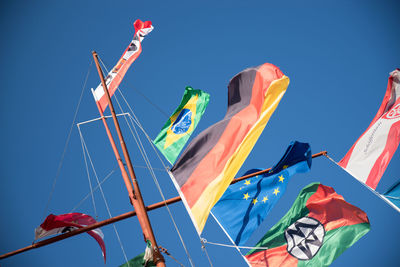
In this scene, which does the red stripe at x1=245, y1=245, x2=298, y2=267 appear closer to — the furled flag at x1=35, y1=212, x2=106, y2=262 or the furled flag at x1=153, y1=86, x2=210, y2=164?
the furled flag at x1=35, y1=212, x2=106, y2=262

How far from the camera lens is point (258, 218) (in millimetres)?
9969

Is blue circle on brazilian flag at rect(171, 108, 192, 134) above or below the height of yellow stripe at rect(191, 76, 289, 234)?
above

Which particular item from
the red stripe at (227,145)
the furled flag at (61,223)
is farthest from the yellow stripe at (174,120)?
the red stripe at (227,145)

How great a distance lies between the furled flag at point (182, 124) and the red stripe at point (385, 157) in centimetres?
643

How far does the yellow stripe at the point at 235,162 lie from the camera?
6945 millimetres

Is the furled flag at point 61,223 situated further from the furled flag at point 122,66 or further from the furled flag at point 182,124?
the furled flag at point 182,124

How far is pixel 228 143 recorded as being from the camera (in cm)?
783

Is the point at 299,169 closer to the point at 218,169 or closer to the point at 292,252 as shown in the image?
the point at 292,252

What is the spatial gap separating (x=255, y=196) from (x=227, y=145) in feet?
10.4

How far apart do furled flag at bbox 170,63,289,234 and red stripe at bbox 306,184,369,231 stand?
14.0 ft

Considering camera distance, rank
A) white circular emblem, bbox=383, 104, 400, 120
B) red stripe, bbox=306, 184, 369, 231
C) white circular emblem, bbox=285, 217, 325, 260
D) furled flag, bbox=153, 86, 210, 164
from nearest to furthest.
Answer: white circular emblem, bbox=285, 217, 325, 260 < red stripe, bbox=306, 184, 369, 231 < white circular emblem, bbox=383, 104, 400, 120 < furled flag, bbox=153, 86, 210, 164

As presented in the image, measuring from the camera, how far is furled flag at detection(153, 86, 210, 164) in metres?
13.9

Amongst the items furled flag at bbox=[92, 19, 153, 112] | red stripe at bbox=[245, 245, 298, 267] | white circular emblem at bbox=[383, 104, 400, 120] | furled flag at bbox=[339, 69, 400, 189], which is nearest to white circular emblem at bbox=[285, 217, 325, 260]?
red stripe at bbox=[245, 245, 298, 267]

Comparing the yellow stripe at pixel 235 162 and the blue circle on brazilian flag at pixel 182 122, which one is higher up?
the blue circle on brazilian flag at pixel 182 122
